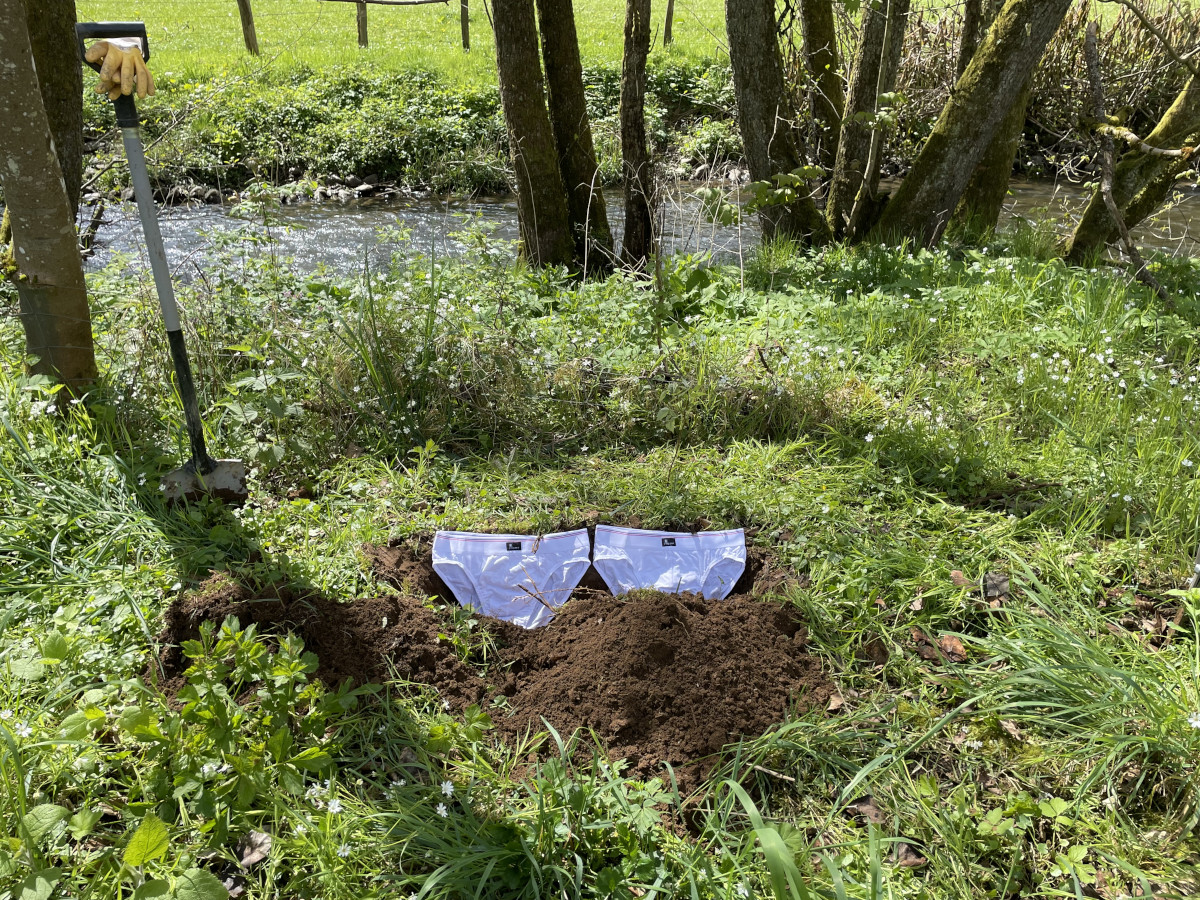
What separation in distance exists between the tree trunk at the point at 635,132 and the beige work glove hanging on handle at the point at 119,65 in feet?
12.1

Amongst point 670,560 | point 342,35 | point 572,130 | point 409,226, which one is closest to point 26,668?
point 670,560

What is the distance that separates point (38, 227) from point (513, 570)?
2.34 m

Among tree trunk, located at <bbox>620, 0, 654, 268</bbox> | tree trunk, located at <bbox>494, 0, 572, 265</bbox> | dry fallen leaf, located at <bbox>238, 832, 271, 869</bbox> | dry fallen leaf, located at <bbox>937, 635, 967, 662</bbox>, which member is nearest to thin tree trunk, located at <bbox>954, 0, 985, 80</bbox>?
tree trunk, located at <bbox>620, 0, 654, 268</bbox>

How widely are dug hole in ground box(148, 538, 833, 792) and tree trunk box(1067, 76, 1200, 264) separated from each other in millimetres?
4929

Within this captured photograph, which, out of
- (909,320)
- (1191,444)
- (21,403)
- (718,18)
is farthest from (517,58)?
(718,18)

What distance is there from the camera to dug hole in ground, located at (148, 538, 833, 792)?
7.54ft

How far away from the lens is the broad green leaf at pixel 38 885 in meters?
1.62

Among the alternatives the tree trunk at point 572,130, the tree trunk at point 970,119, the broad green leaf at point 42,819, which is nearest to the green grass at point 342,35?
the tree trunk at point 572,130

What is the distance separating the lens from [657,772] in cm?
222

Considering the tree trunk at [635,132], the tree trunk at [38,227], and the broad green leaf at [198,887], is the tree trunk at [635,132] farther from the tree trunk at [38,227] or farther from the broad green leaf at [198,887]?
the broad green leaf at [198,887]

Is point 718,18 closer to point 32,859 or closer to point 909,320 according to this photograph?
point 909,320

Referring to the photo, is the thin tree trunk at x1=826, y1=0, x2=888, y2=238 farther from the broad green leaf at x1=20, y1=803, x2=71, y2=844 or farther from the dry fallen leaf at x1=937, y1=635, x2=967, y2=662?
the broad green leaf at x1=20, y1=803, x2=71, y2=844

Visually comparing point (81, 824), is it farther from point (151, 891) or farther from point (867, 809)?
point (867, 809)

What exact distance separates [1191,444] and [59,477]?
4.52 meters
